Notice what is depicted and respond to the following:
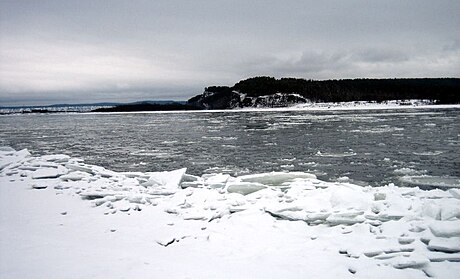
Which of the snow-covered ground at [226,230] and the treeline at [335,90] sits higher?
the treeline at [335,90]

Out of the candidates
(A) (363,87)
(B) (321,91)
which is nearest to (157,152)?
(B) (321,91)

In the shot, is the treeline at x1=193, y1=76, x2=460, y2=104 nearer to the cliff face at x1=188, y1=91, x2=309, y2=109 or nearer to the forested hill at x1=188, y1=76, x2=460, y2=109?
the forested hill at x1=188, y1=76, x2=460, y2=109

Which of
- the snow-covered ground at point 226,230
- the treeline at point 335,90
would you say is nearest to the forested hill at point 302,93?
the treeline at point 335,90

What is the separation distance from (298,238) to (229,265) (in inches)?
55.9

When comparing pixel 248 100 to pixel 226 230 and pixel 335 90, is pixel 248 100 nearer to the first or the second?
pixel 335 90

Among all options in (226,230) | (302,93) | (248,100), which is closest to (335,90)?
(302,93)

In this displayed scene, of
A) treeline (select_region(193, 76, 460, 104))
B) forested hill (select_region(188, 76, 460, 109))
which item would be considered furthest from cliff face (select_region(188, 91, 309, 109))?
treeline (select_region(193, 76, 460, 104))

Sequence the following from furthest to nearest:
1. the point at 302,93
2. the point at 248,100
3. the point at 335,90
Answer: the point at 335,90, the point at 302,93, the point at 248,100

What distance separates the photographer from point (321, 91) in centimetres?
9956

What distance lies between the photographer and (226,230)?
19.9ft

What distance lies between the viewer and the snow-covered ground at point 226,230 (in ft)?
15.1

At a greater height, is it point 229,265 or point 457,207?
point 457,207

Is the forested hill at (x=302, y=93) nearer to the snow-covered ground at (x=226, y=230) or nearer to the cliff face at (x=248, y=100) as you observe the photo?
the cliff face at (x=248, y=100)

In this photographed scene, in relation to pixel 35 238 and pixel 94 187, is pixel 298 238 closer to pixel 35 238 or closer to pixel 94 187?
pixel 35 238
